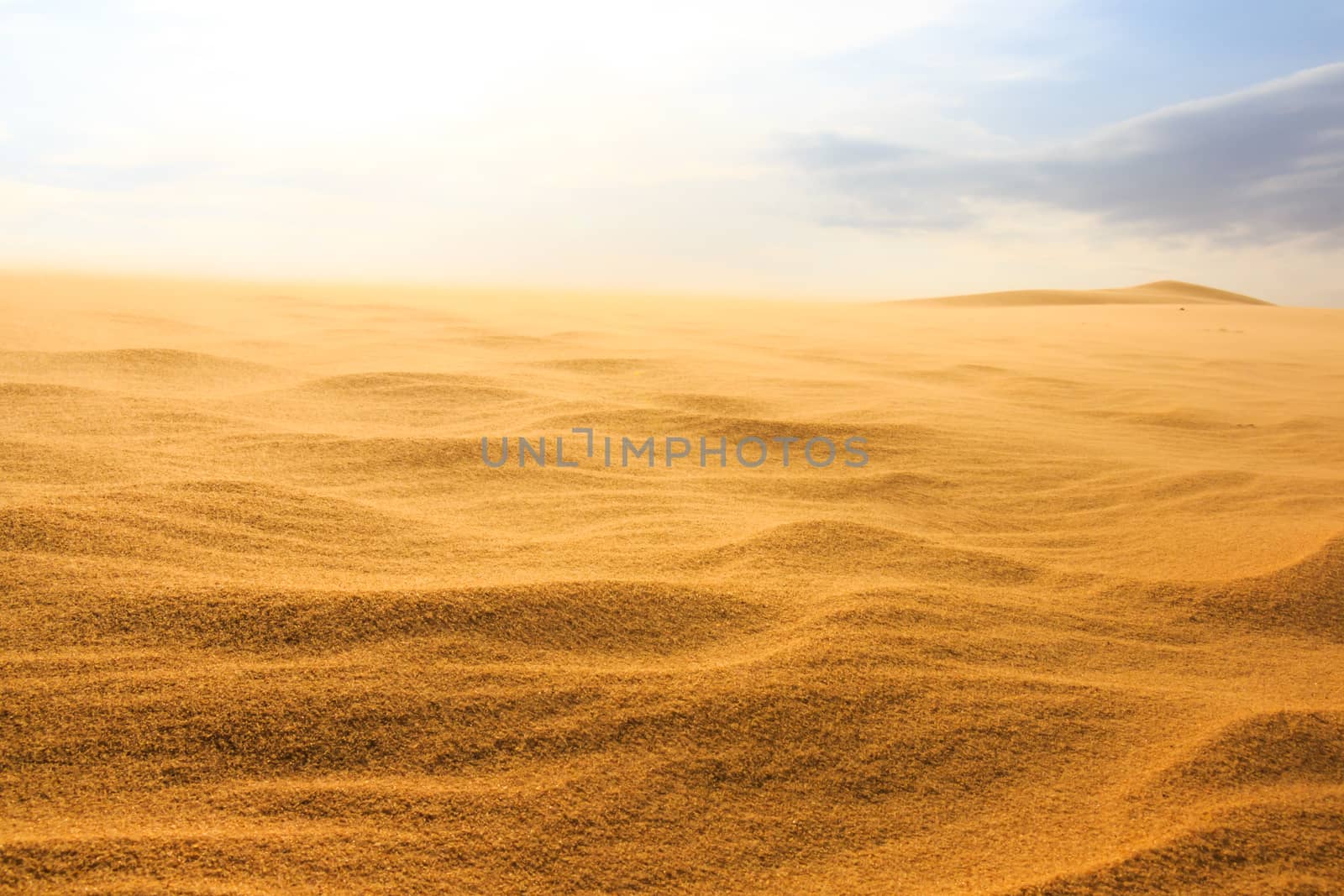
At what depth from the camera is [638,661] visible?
1.39 metres

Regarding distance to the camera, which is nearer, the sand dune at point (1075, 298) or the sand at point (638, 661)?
the sand at point (638, 661)

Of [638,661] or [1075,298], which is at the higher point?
[1075,298]

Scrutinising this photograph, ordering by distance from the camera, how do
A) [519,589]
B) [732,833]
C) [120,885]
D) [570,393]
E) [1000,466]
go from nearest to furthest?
[120,885]
[732,833]
[519,589]
[1000,466]
[570,393]

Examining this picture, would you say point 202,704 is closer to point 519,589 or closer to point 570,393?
point 519,589

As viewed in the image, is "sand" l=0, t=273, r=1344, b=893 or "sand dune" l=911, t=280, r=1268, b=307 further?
"sand dune" l=911, t=280, r=1268, b=307

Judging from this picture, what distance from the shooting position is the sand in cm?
104

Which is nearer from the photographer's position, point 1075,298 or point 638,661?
point 638,661

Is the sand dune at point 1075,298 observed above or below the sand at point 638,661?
above

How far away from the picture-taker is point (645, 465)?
8.32ft

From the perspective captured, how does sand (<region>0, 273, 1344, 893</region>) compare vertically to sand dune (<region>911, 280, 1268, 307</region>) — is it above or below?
below

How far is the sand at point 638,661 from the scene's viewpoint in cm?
104

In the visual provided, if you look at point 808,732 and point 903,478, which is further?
point 903,478

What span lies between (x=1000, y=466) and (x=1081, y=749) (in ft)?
5.16

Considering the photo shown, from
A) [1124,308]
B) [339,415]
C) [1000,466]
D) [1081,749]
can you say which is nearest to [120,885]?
[1081,749]
